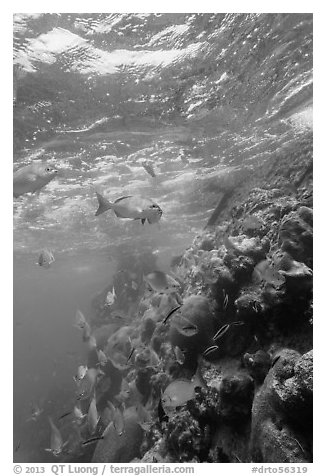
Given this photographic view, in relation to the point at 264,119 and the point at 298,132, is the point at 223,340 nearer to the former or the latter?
the point at 264,119

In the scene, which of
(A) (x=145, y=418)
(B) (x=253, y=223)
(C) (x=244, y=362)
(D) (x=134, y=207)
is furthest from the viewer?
(B) (x=253, y=223)

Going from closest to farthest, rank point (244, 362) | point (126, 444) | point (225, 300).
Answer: point (244, 362) < point (225, 300) < point (126, 444)

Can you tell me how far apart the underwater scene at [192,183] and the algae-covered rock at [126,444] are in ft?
0.13

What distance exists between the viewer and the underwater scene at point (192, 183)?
5.19 m

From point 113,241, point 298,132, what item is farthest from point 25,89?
point 113,241

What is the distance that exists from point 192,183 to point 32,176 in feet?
48.6

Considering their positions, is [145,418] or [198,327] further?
[145,418]

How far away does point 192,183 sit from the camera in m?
18.7

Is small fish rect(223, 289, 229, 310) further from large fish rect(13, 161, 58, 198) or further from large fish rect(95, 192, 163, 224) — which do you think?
large fish rect(13, 161, 58, 198)

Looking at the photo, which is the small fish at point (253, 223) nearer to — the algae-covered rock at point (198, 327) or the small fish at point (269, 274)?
the small fish at point (269, 274)

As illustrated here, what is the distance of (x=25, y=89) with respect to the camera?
30.8 feet

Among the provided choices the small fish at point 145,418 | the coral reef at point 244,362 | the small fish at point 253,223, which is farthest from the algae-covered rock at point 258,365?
the small fish at point 253,223

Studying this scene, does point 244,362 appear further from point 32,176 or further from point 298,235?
point 32,176

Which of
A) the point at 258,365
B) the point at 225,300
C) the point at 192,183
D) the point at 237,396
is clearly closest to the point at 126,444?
the point at 237,396
